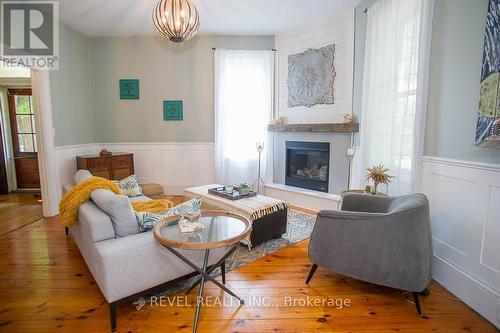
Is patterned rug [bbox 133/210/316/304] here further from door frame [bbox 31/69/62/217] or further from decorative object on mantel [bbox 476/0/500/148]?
door frame [bbox 31/69/62/217]

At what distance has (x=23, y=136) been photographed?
5.67 metres

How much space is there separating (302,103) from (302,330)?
361 cm

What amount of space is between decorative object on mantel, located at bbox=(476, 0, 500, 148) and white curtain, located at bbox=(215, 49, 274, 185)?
3.44m

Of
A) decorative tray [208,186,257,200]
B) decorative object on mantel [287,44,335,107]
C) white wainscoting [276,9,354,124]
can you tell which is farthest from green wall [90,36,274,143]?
decorative tray [208,186,257,200]

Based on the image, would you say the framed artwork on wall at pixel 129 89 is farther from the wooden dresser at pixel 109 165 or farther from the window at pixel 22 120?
the window at pixel 22 120

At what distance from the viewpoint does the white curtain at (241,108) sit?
502 centimetres

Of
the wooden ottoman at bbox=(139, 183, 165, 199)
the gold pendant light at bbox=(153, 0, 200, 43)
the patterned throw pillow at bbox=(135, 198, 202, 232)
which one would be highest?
the gold pendant light at bbox=(153, 0, 200, 43)

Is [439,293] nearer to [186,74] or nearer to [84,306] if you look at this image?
[84,306]

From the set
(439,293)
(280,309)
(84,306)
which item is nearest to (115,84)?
(84,306)

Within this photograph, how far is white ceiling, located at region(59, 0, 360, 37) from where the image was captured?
379 cm

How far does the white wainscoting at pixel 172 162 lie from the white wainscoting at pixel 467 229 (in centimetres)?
384

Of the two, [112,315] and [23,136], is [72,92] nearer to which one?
[23,136]

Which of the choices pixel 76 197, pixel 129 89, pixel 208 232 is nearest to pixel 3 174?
pixel 129 89

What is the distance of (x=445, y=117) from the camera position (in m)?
2.31
